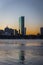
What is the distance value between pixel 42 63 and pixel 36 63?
300mm

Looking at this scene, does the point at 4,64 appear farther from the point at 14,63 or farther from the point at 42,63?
the point at 42,63

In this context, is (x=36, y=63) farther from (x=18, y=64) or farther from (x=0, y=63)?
(x=0, y=63)

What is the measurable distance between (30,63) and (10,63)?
0.99 meters

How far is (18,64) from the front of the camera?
12.3 m

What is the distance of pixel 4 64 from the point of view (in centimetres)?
1235

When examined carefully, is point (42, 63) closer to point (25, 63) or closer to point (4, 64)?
point (25, 63)

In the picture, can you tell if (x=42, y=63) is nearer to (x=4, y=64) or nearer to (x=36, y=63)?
(x=36, y=63)

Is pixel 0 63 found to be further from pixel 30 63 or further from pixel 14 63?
pixel 30 63

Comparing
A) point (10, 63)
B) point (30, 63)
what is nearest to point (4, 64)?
point (10, 63)

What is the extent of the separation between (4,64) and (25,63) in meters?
1.10

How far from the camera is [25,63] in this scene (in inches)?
503

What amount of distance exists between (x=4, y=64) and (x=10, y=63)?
1.54 ft

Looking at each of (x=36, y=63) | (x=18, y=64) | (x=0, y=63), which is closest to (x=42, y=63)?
(x=36, y=63)

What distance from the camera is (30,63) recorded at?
12.7 meters
